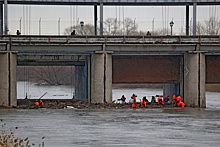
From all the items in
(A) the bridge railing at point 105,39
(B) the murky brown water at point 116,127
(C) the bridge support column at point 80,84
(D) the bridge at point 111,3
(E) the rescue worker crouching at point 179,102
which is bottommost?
(B) the murky brown water at point 116,127

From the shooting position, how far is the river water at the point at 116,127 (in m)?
24.6

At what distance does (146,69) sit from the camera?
5119 cm

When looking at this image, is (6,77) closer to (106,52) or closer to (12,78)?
(12,78)

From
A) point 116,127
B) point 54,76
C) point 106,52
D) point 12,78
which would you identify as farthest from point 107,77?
point 54,76

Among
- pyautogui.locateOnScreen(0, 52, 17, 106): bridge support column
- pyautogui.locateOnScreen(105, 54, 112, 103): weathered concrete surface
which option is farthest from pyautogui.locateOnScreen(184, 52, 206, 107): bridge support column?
pyautogui.locateOnScreen(0, 52, 17, 106): bridge support column

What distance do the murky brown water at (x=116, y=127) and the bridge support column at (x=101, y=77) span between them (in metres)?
4.21

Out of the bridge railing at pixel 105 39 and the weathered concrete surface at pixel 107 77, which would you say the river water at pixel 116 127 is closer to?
the weathered concrete surface at pixel 107 77

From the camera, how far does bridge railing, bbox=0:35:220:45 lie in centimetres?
4641

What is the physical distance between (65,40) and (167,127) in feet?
59.6

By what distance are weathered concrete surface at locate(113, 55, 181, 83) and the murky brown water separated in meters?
8.03

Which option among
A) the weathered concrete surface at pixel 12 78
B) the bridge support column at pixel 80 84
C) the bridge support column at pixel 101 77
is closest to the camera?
the weathered concrete surface at pixel 12 78

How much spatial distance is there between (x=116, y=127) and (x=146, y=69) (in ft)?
68.9

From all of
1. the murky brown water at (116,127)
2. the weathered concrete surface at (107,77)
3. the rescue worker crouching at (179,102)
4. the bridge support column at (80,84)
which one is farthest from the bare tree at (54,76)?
the murky brown water at (116,127)

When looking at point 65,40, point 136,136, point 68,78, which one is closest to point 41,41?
point 65,40
